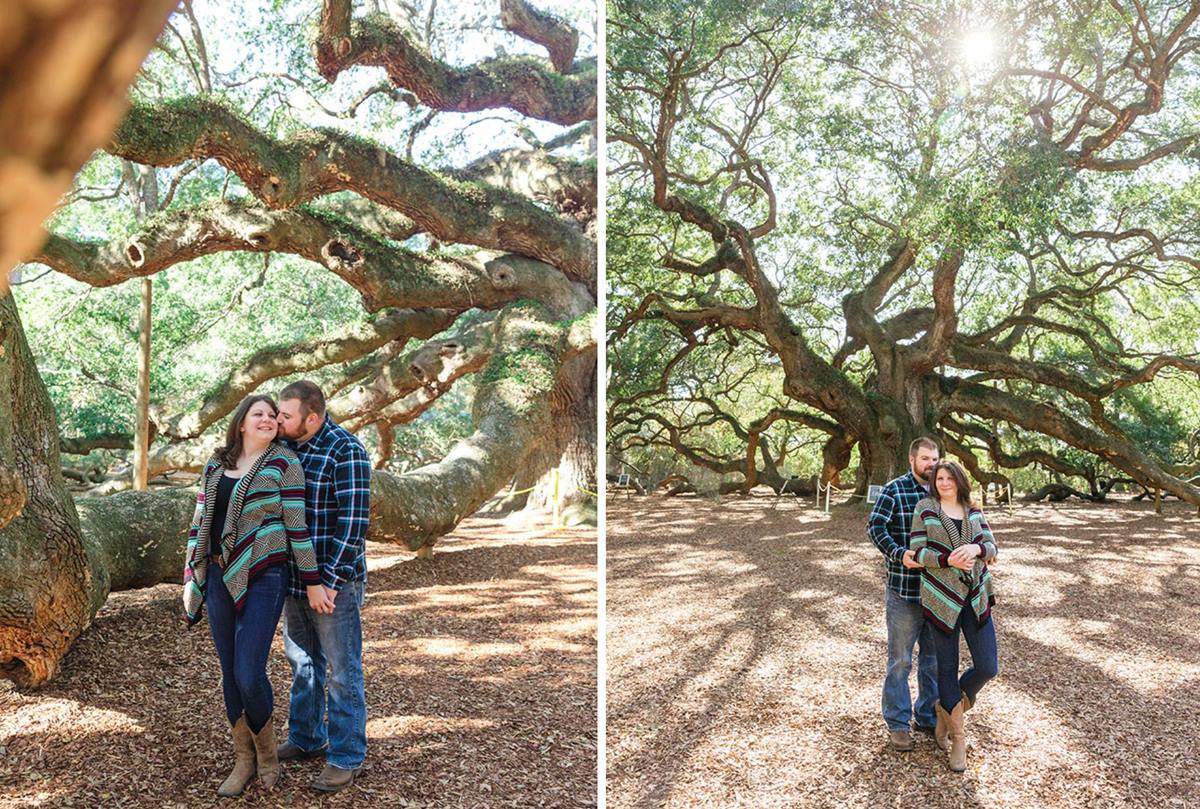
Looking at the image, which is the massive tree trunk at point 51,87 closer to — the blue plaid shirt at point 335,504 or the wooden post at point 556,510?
the blue plaid shirt at point 335,504

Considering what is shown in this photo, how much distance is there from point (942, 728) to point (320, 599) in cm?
227

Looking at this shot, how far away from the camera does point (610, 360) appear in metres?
10.0

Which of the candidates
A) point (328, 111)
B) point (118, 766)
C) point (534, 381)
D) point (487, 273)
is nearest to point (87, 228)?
point (328, 111)

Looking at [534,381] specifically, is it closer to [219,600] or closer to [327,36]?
[327,36]

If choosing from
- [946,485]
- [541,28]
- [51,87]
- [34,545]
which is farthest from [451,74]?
[51,87]

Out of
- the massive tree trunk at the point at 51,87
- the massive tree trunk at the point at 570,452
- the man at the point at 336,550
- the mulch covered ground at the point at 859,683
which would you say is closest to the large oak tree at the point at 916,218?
the massive tree trunk at the point at 570,452

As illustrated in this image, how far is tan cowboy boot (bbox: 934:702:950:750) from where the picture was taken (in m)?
3.27

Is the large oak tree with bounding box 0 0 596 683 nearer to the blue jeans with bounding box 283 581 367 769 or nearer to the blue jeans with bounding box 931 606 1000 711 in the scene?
the blue jeans with bounding box 283 581 367 769

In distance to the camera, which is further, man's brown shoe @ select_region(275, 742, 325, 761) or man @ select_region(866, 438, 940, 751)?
man @ select_region(866, 438, 940, 751)

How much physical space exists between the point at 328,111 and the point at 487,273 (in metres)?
2.13

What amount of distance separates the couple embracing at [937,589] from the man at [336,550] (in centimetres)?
183

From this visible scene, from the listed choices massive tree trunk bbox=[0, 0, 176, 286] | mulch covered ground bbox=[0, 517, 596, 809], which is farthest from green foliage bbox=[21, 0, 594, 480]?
massive tree trunk bbox=[0, 0, 176, 286]

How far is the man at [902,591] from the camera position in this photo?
326 cm

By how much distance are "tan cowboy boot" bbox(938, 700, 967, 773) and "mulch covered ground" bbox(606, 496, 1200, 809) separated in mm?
52
